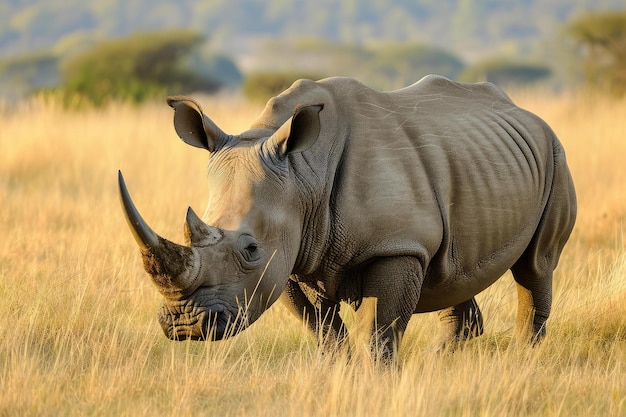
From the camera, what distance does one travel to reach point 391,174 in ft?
15.0

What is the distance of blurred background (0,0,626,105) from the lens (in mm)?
34281

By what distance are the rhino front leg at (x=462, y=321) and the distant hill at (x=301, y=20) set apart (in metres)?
85.2

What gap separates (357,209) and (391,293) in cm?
36

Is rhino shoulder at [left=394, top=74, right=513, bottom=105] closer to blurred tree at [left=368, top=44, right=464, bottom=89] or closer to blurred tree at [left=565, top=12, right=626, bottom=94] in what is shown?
blurred tree at [left=565, top=12, right=626, bottom=94]

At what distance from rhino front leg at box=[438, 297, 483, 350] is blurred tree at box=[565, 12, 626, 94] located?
583 inches

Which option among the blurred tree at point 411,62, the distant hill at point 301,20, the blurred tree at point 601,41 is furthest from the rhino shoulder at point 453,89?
the distant hill at point 301,20

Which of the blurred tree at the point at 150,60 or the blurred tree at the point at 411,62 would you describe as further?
the blurred tree at the point at 411,62

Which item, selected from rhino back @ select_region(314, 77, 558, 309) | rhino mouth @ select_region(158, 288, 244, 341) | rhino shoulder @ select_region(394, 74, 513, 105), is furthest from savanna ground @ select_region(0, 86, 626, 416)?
rhino shoulder @ select_region(394, 74, 513, 105)

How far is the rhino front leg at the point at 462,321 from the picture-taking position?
5.68m

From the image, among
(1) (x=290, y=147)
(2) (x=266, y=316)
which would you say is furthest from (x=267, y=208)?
(2) (x=266, y=316)

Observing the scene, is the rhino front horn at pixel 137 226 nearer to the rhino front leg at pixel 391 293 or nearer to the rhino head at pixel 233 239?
the rhino head at pixel 233 239

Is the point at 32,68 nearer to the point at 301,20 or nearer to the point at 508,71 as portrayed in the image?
the point at 508,71

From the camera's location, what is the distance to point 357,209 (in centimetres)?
448

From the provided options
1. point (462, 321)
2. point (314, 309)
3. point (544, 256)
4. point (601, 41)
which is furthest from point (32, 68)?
point (314, 309)
